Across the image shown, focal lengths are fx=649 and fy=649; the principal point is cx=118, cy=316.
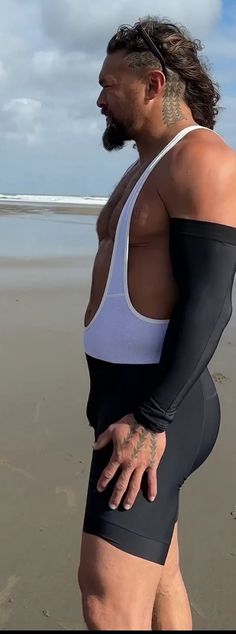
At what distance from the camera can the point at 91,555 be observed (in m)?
1.84

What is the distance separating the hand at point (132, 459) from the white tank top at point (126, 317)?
20cm

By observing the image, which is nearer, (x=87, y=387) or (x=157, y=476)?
(x=157, y=476)

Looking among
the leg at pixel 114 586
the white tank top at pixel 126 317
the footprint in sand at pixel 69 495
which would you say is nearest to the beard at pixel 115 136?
the white tank top at pixel 126 317

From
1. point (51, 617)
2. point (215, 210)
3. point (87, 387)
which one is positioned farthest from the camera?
point (87, 387)

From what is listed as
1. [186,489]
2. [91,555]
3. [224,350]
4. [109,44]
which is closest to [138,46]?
[109,44]

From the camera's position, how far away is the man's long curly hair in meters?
Answer: 2.03

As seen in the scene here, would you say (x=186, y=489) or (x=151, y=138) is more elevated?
(x=151, y=138)

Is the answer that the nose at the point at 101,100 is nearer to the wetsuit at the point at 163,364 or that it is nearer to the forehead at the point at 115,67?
the forehead at the point at 115,67

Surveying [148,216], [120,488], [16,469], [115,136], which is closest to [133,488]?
[120,488]

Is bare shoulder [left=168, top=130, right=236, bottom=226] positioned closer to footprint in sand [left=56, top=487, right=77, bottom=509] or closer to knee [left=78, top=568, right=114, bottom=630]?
knee [left=78, top=568, right=114, bottom=630]

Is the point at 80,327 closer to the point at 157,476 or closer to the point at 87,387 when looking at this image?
the point at 87,387

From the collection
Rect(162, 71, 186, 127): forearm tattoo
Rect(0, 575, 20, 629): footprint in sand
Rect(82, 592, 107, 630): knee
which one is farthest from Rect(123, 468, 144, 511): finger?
Rect(0, 575, 20, 629): footprint in sand

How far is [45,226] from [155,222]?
19.3 meters

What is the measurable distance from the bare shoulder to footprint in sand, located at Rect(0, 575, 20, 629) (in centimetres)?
187
